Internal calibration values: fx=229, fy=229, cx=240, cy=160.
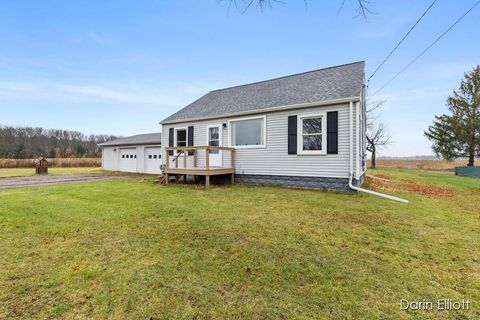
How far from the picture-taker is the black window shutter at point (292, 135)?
29.3 ft

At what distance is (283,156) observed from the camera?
925 centimetres

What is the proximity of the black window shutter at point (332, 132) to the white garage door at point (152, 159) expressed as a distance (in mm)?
12629

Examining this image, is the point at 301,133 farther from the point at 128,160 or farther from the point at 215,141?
the point at 128,160

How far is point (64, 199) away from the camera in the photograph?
6582 mm

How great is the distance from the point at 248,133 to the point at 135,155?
12.6 meters

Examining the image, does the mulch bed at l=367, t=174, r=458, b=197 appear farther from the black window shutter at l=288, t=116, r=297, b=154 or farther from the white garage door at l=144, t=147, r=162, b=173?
the white garage door at l=144, t=147, r=162, b=173

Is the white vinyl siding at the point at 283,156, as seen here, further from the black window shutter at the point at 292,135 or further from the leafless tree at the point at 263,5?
the leafless tree at the point at 263,5

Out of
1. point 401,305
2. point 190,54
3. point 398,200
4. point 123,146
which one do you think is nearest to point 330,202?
point 398,200

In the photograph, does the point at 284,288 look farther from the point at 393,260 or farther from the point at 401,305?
the point at 393,260

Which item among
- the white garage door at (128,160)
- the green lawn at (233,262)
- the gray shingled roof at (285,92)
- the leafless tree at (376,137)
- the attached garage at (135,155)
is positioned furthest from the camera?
the leafless tree at (376,137)

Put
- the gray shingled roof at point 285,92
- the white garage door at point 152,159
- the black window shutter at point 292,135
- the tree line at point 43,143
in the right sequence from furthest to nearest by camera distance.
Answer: the tree line at point 43,143, the white garage door at point 152,159, the black window shutter at point 292,135, the gray shingled roof at point 285,92

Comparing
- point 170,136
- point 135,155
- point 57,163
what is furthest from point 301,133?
point 57,163

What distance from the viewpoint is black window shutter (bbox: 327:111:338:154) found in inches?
320

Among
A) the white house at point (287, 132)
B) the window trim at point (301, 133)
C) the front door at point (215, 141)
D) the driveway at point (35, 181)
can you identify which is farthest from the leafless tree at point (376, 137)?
the driveway at point (35, 181)
